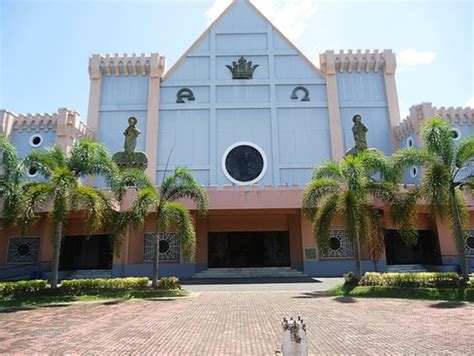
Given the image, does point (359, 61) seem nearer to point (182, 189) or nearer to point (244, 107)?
point (244, 107)

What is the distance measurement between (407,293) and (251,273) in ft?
34.0

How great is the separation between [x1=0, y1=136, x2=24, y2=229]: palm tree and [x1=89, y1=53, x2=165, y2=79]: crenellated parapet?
14057 mm

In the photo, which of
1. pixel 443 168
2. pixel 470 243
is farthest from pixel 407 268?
pixel 443 168

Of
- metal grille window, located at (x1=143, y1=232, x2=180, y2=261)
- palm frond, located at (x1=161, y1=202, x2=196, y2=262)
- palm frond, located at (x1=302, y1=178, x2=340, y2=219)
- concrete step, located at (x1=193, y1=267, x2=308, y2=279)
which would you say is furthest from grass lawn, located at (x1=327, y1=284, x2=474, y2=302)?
metal grille window, located at (x1=143, y1=232, x2=180, y2=261)

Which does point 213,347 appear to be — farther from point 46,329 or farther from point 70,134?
point 70,134

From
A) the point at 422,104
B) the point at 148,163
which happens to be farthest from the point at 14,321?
the point at 422,104

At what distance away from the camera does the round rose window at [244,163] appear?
24.9 meters

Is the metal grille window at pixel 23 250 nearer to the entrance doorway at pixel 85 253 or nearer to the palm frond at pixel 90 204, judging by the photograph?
the entrance doorway at pixel 85 253

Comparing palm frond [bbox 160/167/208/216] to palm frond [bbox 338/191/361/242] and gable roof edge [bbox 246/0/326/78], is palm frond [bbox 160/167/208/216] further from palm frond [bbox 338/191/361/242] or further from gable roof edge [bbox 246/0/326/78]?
gable roof edge [bbox 246/0/326/78]

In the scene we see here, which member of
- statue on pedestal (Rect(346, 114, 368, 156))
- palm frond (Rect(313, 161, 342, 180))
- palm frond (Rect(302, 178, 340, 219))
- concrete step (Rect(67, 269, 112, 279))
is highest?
statue on pedestal (Rect(346, 114, 368, 156))

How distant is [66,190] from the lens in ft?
45.0

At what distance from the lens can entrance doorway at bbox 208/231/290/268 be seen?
2353 centimetres

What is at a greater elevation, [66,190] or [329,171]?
[329,171]

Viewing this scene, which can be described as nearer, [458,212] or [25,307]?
[25,307]
